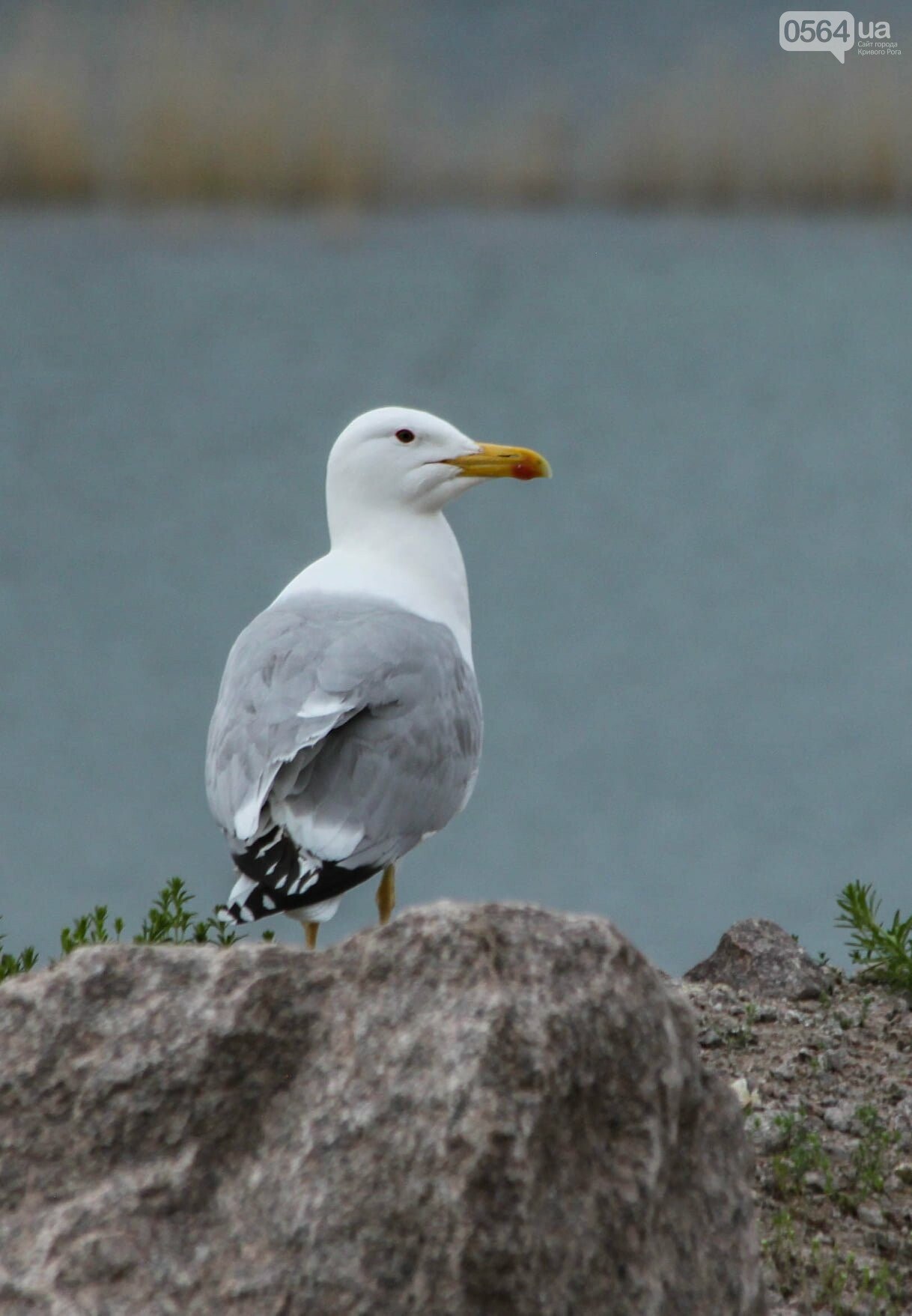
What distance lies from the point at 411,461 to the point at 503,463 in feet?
0.65

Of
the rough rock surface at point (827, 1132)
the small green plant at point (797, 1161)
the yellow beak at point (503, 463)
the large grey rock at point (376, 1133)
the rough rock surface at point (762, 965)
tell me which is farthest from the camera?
the yellow beak at point (503, 463)

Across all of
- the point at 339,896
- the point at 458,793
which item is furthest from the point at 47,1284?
the point at 458,793

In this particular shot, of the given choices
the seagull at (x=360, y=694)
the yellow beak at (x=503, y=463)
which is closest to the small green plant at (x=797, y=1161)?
the seagull at (x=360, y=694)

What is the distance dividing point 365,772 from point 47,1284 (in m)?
1.31

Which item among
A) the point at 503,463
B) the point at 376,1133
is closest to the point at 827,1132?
the point at 376,1133

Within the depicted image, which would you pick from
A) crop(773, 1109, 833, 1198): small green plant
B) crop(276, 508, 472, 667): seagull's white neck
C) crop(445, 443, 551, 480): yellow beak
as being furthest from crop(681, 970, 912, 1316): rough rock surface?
crop(445, 443, 551, 480): yellow beak

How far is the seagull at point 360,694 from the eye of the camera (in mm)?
2707

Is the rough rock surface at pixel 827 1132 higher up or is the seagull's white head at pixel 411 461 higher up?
the seagull's white head at pixel 411 461

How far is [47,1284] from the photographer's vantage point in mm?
1631

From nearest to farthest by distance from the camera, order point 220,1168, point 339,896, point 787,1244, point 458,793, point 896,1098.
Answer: point 220,1168, point 787,1244, point 339,896, point 896,1098, point 458,793

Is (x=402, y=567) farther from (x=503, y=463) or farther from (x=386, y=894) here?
(x=386, y=894)

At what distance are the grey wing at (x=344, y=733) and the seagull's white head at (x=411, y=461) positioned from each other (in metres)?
0.37

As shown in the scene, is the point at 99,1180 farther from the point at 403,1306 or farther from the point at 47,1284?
the point at 403,1306

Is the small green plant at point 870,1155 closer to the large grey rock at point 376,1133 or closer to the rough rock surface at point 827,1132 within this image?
the rough rock surface at point 827,1132
